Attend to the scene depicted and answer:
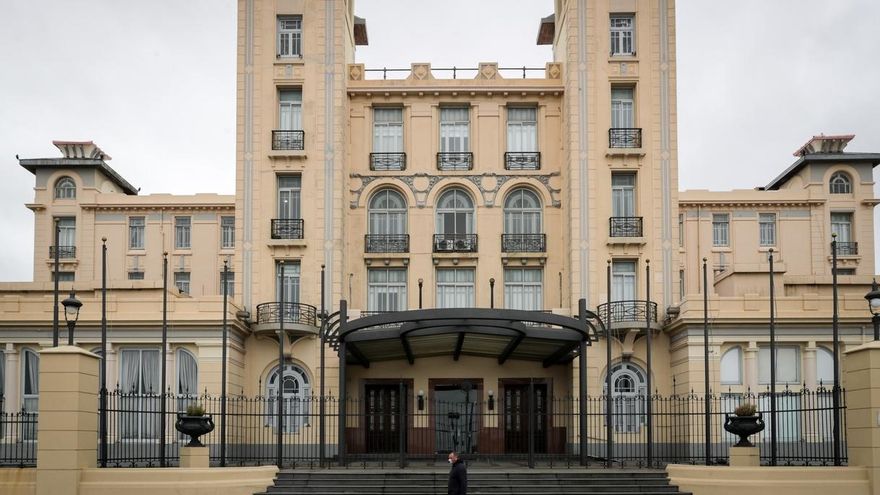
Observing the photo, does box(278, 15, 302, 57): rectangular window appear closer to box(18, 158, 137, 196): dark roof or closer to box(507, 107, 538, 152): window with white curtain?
box(507, 107, 538, 152): window with white curtain

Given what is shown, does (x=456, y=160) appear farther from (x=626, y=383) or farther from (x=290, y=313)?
(x=626, y=383)

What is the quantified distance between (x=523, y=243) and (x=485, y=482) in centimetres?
1713

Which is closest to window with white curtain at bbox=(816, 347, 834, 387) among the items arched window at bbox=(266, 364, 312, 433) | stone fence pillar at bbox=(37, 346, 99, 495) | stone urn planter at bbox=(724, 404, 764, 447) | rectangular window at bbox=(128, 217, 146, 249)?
stone urn planter at bbox=(724, 404, 764, 447)

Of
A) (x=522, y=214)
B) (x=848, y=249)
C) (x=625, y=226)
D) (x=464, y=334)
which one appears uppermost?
(x=848, y=249)

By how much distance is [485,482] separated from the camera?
87.9ft

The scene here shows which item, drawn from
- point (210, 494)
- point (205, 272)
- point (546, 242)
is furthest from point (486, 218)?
point (205, 272)

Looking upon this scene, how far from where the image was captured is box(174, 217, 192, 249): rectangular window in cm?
6216

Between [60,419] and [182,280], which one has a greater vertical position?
[182,280]

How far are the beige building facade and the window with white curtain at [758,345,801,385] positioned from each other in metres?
0.07

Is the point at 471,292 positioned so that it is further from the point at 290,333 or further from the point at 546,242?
the point at 290,333

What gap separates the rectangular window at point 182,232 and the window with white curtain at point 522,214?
24.9 metres

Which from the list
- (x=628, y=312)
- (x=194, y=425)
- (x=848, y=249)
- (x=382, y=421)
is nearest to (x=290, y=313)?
(x=382, y=421)

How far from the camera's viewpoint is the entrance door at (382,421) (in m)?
41.2

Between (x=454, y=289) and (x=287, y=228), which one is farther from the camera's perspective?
Result: (x=454, y=289)
